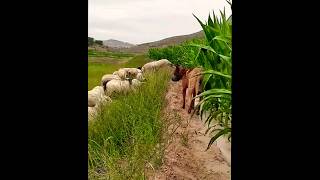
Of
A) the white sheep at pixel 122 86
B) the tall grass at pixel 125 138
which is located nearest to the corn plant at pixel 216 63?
the tall grass at pixel 125 138

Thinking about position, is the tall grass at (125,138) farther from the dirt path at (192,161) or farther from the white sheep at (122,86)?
the white sheep at (122,86)

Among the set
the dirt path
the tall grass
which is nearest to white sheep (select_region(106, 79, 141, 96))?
the tall grass

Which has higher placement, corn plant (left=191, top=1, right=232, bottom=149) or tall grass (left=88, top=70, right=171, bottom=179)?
corn plant (left=191, top=1, right=232, bottom=149)

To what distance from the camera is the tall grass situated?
221 cm

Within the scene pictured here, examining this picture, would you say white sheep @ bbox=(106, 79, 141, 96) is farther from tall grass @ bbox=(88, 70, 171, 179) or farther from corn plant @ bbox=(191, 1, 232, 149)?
corn plant @ bbox=(191, 1, 232, 149)

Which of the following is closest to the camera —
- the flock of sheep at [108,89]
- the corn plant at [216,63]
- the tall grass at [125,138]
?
the tall grass at [125,138]

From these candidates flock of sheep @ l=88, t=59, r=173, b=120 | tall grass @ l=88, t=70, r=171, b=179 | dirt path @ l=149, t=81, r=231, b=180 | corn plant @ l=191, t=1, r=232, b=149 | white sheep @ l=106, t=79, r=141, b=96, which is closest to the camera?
tall grass @ l=88, t=70, r=171, b=179

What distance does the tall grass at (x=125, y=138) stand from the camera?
2.21 m

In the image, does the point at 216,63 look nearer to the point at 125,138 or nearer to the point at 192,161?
the point at 192,161
